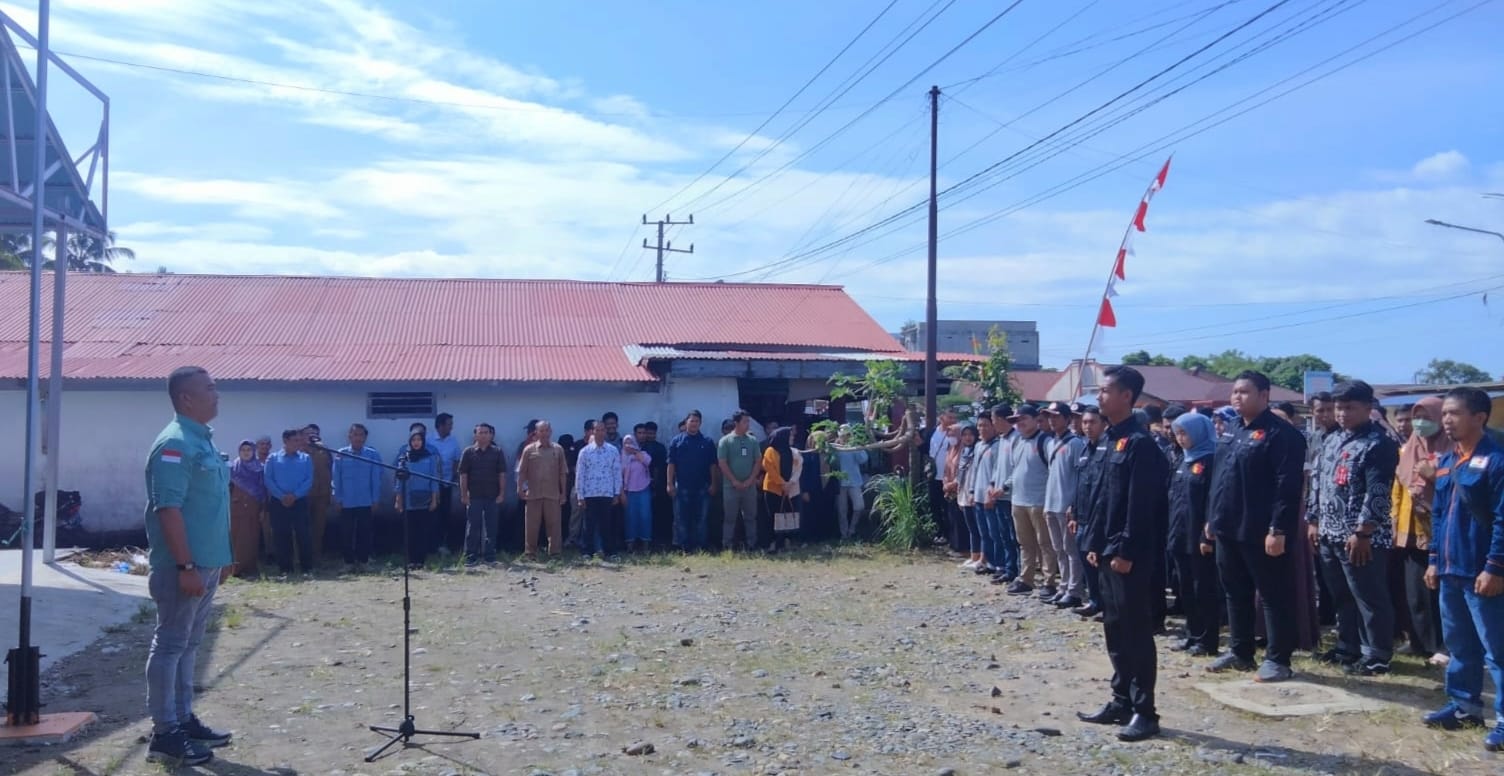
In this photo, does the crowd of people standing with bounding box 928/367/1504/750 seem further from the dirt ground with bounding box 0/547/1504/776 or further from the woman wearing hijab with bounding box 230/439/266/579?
the woman wearing hijab with bounding box 230/439/266/579

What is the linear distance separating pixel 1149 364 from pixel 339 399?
39.9m

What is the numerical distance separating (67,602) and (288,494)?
319 cm

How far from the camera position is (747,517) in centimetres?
1502

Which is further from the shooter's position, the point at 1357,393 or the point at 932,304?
the point at 932,304

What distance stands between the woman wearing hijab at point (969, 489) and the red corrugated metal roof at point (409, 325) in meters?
4.98

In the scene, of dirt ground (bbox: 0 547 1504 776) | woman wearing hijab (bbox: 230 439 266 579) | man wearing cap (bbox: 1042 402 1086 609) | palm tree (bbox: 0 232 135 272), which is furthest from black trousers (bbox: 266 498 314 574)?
palm tree (bbox: 0 232 135 272)

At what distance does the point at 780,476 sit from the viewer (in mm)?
15195

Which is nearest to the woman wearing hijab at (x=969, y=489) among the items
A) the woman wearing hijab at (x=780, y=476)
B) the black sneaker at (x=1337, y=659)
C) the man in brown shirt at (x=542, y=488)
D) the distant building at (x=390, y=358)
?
the woman wearing hijab at (x=780, y=476)

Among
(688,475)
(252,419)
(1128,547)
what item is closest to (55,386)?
(252,419)

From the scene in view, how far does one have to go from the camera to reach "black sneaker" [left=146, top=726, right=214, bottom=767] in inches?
231

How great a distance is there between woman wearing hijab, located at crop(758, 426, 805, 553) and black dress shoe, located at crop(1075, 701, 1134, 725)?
28.4ft

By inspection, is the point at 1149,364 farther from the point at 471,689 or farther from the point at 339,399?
the point at 471,689

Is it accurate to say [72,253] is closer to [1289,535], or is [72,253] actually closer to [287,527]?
[287,527]

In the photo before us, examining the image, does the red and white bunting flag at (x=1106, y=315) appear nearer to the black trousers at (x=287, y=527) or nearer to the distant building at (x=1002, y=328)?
the black trousers at (x=287, y=527)
